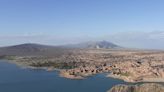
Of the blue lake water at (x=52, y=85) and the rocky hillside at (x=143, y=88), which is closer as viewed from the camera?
the rocky hillside at (x=143, y=88)

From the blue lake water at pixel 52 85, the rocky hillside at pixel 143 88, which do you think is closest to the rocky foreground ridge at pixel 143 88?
the rocky hillside at pixel 143 88

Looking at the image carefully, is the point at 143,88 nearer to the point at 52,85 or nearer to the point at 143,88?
the point at 143,88

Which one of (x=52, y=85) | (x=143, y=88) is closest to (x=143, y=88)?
(x=143, y=88)

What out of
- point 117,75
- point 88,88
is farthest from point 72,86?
point 117,75

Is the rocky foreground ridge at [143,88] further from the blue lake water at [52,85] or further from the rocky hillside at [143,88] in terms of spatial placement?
the blue lake water at [52,85]

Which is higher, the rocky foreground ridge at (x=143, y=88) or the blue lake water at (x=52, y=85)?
the rocky foreground ridge at (x=143, y=88)

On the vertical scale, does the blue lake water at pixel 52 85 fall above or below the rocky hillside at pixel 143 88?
below

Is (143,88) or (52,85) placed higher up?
(143,88)

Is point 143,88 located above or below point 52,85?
above

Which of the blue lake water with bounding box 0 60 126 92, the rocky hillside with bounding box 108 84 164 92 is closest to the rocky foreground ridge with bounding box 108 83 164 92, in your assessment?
the rocky hillside with bounding box 108 84 164 92

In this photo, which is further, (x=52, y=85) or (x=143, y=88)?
(x=52, y=85)

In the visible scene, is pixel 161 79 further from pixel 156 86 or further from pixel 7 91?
pixel 7 91
